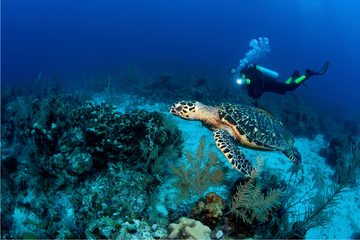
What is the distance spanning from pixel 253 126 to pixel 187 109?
53.8 inches

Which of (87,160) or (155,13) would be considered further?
(155,13)

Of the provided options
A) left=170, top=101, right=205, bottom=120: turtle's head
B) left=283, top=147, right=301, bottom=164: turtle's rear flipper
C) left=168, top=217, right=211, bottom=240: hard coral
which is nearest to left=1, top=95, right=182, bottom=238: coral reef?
left=168, top=217, right=211, bottom=240: hard coral

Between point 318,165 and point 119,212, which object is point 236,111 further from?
point 318,165

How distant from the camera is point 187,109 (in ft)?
18.3

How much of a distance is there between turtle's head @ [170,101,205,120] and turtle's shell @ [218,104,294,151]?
512 millimetres

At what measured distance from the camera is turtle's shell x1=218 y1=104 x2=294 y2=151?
5.73 meters

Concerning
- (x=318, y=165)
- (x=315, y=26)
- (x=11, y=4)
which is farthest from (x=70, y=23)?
(x=315, y=26)

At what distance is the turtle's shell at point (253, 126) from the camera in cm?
573

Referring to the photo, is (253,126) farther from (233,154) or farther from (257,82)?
(257,82)

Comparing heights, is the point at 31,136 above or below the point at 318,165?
above

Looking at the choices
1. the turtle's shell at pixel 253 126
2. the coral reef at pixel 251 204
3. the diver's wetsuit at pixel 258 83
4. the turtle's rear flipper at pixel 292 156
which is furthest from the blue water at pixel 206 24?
the coral reef at pixel 251 204

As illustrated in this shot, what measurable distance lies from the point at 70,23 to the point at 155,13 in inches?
1295

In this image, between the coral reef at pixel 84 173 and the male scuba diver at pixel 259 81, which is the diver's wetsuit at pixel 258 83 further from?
the coral reef at pixel 84 173

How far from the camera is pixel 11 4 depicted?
117438 millimetres
